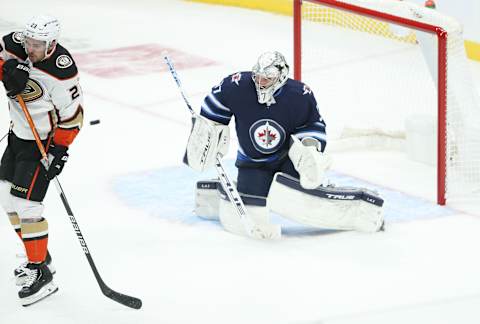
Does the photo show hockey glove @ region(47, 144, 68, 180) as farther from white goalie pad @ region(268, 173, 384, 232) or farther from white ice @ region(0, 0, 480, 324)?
white goalie pad @ region(268, 173, 384, 232)

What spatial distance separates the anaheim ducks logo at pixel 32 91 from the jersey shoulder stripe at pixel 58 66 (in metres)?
0.06

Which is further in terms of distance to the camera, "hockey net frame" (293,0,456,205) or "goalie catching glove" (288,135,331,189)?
"hockey net frame" (293,0,456,205)

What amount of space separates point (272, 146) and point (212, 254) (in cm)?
54

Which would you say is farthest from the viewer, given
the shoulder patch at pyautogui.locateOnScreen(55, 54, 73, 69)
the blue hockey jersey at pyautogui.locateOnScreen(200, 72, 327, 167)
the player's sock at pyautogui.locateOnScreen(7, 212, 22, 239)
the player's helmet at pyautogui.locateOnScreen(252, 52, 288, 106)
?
the blue hockey jersey at pyautogui.locateOnScreen(200, 72, 327, 167)

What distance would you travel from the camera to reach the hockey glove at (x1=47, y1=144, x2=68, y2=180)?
4.14 m

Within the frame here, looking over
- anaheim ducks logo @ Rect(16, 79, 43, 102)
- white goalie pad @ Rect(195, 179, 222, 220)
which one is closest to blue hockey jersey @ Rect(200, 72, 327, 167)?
white goalie pad @ Rect(195, 179, 222, 220)

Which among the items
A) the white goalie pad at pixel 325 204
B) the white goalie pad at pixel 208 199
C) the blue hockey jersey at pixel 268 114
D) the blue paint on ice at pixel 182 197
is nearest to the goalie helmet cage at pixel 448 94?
the blue paint on ice at pixel 182 197

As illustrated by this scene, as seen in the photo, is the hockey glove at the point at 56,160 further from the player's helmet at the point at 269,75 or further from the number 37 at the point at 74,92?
the player's helmet at the point at 269,75

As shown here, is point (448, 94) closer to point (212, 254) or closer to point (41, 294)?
point (212, 254)

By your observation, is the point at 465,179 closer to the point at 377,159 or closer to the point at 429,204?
the point at 429,204

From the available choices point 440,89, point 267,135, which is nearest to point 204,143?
point 267,135

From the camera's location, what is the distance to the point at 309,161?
4.67m

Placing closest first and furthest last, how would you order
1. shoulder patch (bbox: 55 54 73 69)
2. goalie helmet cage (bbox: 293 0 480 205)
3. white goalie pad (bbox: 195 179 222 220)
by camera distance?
shoulder patch (bbox: 55 54 73 69) < white goalie pad (bbox: 195 179 222 220) < goalie helmet cage (bbox: 293 0 480 205)

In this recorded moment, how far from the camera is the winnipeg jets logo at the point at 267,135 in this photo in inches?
188
